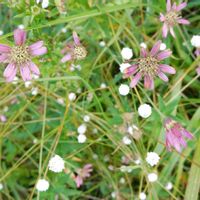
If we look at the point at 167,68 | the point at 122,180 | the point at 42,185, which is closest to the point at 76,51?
the point at 167,68

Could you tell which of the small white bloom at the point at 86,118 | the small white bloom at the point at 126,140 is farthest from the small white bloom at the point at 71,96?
the small white bloom at the point at 126,140

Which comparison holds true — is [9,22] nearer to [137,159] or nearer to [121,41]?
[121,41]

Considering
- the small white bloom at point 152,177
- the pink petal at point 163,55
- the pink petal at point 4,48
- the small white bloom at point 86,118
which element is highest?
the pink petal at point 4,48

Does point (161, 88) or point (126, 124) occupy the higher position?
point (161, 88)

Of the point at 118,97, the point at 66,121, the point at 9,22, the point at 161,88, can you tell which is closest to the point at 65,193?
the point at 66,121

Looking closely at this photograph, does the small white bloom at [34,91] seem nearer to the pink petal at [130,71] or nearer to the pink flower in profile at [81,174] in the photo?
the pink flower in profile at [81,174]

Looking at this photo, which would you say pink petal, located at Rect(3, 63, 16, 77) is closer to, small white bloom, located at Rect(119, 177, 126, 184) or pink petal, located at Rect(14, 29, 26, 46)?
pink petal, located at Rect(14, 29, 26, 46)

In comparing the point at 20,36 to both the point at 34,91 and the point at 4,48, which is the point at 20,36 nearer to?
the point at 4,48

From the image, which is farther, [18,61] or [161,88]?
[161,88]
